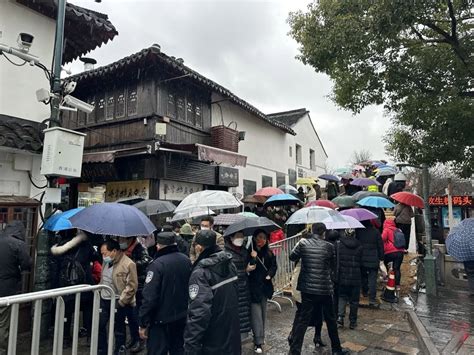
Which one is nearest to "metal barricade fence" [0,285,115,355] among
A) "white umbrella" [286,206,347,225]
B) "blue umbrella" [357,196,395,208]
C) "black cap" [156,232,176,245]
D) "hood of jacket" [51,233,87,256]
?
"black cap" [156,232,176,245]

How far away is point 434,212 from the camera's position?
52.5ft

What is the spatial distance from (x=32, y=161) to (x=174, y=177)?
489cm

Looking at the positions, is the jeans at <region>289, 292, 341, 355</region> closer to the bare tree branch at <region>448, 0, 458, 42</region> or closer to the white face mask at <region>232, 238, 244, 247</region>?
the white face mask at <region>232, 238, 244, 247</region>

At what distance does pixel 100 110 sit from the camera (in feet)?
40.3

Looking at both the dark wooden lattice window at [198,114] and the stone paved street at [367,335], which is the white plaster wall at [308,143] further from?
the stone paved street at [367,335]

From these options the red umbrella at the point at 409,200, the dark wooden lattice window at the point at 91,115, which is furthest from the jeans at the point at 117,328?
the dark wooden lattice window at the point at 91,115

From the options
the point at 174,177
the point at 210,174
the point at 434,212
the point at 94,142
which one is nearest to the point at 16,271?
the point at 174,177

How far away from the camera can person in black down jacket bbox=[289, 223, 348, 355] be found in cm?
504

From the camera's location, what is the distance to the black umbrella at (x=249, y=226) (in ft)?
16.2

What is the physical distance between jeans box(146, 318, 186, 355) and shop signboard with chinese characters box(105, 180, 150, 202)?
7.00 m

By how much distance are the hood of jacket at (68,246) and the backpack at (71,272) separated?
130mm

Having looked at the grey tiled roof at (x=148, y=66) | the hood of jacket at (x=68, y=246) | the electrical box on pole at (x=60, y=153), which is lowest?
the hood of jacket at (x=68, y=246)

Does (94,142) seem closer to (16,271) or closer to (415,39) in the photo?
(16,271)

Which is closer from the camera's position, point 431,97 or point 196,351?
point 196,351
